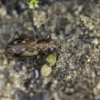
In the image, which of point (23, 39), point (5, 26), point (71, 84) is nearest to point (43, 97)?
point (71, 84)

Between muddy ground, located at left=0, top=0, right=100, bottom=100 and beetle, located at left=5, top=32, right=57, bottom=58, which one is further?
muddy ground, located at left=0, top=0, right=100, bottom=100

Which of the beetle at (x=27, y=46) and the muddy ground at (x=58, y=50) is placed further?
the muddy ground at (x=58, y=50)

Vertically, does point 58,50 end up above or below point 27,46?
below

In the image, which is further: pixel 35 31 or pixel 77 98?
pixel 35 31

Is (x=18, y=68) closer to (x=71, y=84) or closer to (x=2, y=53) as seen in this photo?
(x=2, y=53)
